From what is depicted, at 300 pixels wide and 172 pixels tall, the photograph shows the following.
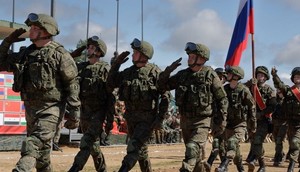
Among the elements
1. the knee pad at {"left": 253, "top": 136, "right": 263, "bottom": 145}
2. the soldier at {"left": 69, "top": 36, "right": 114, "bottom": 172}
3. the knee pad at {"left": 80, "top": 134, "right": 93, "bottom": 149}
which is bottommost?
the knee pad at {"left": 80, "top": 134, "right": 93, "bottom": 149}

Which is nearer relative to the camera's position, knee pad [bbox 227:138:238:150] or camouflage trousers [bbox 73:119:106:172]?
camouflage trousers [bbox 73:119:106:172]

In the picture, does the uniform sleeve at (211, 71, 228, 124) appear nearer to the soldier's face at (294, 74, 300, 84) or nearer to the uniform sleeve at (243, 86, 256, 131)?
the uniform sleeve at (243, 86, 256, 131)

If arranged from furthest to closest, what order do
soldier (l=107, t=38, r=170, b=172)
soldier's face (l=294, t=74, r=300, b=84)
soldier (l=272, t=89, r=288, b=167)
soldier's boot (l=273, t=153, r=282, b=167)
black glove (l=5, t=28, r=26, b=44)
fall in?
1. soldier's boot (l=273, t=153, r=282, b=167)
2. soldier (l=272, t=89, r=288, b=167)
3. soldier's face (l=294, t=74, r=300, b=84)
4. soldier (l=107, t=38, r=170, b=172)
5. black glove (l=5, t=28, r=26, b=44)

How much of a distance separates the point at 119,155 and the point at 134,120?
879 centimetres

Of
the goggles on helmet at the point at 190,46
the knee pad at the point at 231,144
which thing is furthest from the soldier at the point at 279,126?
the goggles on helmet at the point at 190,46

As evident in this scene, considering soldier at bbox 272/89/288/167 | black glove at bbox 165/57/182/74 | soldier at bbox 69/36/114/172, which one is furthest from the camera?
soldier at bbox 272/89/288/167

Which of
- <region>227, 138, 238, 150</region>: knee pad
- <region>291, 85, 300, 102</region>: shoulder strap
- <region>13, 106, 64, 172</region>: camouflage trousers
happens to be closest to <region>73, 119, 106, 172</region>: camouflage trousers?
<region>13, 106, 64, 172</region>: camouflage trousers

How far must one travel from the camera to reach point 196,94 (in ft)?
29.6

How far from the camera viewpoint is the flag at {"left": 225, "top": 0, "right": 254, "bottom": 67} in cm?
1410

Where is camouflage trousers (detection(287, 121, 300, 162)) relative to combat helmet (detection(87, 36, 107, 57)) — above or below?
below

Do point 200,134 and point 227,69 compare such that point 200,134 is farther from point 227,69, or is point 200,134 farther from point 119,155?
point 119,155

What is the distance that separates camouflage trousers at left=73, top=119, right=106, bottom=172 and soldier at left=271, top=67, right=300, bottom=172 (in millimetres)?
4427

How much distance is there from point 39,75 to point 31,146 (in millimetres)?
943

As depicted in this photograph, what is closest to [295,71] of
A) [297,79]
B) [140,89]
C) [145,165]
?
[297,79]
